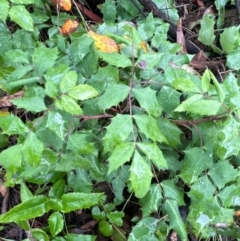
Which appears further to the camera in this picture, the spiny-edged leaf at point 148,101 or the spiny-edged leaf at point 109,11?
the spiny-edged leaf at point 109,11

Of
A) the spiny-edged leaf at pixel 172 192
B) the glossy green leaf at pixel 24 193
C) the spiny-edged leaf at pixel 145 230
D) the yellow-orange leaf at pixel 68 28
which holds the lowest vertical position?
the spiny-edged leaf at pixel 145 230

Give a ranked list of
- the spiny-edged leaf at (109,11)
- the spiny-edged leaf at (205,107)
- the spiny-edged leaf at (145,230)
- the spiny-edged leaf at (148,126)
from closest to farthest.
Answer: the spiny-edged leaf at (205,107)
the spiny-edged leaf at (148,126)
the spiny-edged leaf at (145,230)
the spiny-edged leaf at (109,11)

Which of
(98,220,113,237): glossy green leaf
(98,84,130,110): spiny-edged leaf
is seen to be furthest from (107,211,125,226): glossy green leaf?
(98,84,130,110): spiny-edged leaf

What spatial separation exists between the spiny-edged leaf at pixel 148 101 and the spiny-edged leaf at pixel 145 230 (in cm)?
49

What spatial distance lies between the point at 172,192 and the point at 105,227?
401 mm

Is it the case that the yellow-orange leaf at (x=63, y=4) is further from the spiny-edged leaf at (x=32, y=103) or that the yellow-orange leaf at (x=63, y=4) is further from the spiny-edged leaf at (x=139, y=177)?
the spiny-edged leaf at (x=139, y=177)

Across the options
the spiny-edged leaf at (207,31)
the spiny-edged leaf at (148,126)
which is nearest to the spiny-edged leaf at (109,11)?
the spiny-edged leaf at (207,31)

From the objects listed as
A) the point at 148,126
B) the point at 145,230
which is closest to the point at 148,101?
the point at 148,126

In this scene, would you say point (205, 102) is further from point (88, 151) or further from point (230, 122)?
point (88, 151)

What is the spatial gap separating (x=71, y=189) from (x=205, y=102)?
807 mm

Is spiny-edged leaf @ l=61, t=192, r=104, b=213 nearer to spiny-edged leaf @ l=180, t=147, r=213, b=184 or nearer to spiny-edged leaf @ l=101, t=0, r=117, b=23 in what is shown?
spiny-edged leaf @ l=180, t=147, r=213, b=184

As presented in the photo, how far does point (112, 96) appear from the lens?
1427 mm

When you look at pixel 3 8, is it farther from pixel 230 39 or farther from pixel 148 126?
pixel 230 39

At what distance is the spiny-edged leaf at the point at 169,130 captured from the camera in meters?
1.59
